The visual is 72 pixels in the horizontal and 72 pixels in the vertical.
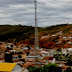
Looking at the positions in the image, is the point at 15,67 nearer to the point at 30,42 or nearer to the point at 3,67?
the point at 3,67

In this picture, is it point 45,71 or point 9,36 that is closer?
point 45,71

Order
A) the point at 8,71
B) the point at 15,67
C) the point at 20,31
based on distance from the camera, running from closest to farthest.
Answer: the point at 8,71 → the point at 15,67 → the point at 20,31

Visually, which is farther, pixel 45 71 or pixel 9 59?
pixel 9 59

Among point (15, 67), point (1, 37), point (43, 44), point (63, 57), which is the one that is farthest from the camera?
point (1, 37)

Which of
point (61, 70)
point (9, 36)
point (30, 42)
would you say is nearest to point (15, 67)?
point (61, 70)

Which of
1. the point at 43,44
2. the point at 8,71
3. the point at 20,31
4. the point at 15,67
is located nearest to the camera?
the point at 8,71

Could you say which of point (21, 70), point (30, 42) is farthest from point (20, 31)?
point (21, 70)

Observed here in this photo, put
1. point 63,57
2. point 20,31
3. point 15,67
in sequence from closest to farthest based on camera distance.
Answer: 1. point 15,67
2. point 63,57
3. point 20,31

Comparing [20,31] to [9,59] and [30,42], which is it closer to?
[30,42]
